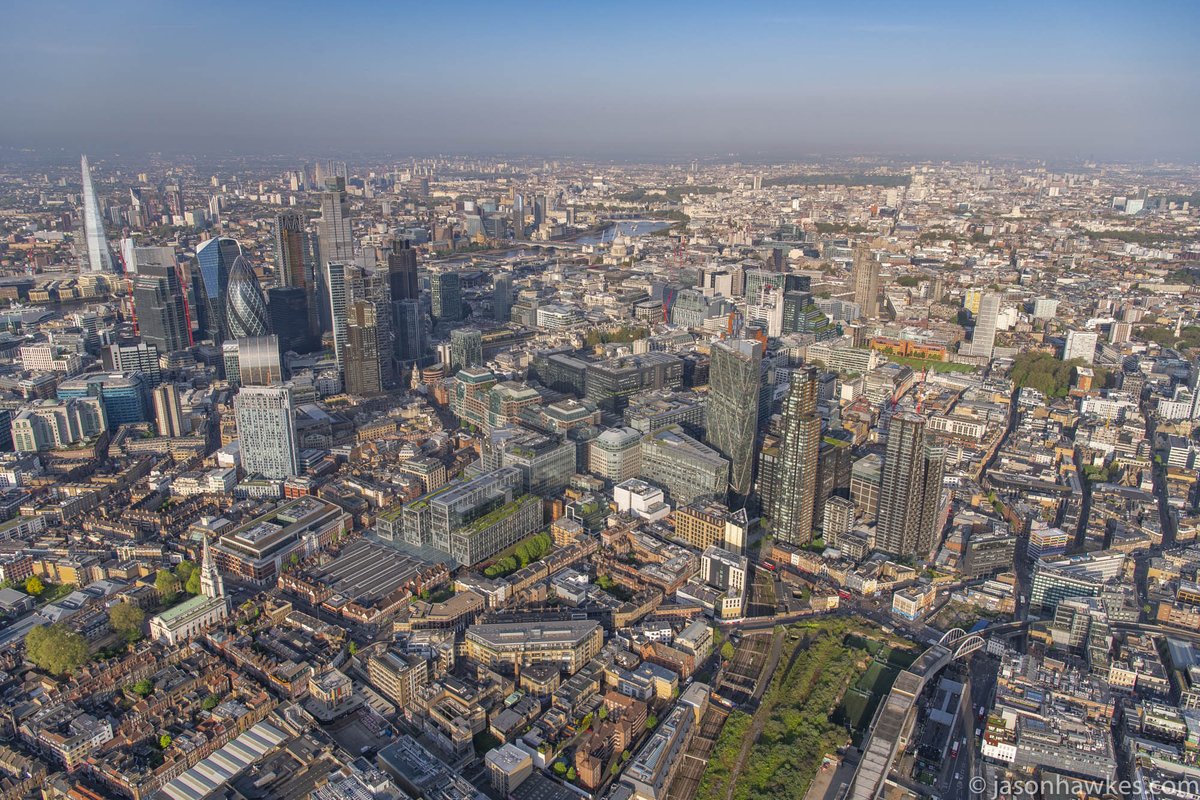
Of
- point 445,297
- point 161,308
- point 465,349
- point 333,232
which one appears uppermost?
point 333,232

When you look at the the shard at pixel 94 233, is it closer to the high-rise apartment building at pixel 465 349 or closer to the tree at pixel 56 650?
the high-rise apartment building at pixel 465 349

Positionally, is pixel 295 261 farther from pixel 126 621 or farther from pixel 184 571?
pixel 126 621

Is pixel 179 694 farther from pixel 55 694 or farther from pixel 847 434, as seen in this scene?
pixel 847 434

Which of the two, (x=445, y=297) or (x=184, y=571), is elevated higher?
(x=445, y=297)

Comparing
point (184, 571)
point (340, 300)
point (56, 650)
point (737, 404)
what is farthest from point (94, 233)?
point (737, 404)

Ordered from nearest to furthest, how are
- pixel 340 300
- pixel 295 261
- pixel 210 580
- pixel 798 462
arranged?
pixel 210 580 < pixel 798 462 < pixel 340 300 < pixel 295 261

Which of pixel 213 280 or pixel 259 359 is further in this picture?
pixel 213 280

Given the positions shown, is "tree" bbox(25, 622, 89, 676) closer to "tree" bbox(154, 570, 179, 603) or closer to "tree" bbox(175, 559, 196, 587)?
"tree" bbox(154, 570, 179, 603)

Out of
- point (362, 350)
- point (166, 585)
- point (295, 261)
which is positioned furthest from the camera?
point (295, 261)

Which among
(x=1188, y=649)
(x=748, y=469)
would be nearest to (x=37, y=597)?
(x=748, y=469)
